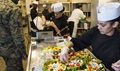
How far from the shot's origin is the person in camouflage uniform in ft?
8.10

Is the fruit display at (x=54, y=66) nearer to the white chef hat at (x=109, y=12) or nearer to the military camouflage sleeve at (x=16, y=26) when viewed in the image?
the white chef hat at (x=109, y=12)

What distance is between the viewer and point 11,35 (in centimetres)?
257

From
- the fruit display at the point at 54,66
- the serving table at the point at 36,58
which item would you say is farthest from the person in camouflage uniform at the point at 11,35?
the fruit display at the point at 54,66

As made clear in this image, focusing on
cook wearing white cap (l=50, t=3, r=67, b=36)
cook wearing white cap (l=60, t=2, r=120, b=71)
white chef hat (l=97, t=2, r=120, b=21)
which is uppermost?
white chef hat (l=97, t=2, r=120, b=21)

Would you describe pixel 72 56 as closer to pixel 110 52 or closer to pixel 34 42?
pixel 110 52

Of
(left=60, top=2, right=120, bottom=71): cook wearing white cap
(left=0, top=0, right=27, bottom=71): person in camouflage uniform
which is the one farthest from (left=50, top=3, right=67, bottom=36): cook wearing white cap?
(left=60, top=2, right=120, bottom=71): cook wearing white cap

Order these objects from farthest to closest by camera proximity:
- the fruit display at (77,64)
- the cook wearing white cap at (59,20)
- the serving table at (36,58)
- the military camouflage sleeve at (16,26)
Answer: the cook wearing white cap at (59,20) → the military camouflage sleeve at (16,26) → the serving table at (36,58) → the fruit display at (77,64)

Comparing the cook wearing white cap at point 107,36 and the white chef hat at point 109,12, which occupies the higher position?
the white chef hat at point 109,12

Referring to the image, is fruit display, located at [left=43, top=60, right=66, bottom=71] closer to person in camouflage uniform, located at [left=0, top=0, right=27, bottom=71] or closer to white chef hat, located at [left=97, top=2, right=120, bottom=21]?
white chef hat, located at [left=97, top=2, right=120, bottom=21]

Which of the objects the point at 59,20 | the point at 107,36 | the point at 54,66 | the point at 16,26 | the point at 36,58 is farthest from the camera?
the point at 59,20

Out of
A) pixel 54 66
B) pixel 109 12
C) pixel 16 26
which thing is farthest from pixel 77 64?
pixel 16 26

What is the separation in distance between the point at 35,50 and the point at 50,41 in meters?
0.44

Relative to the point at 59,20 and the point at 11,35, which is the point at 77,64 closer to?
the point at 11,35

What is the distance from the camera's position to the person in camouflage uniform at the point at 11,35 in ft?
8.10
